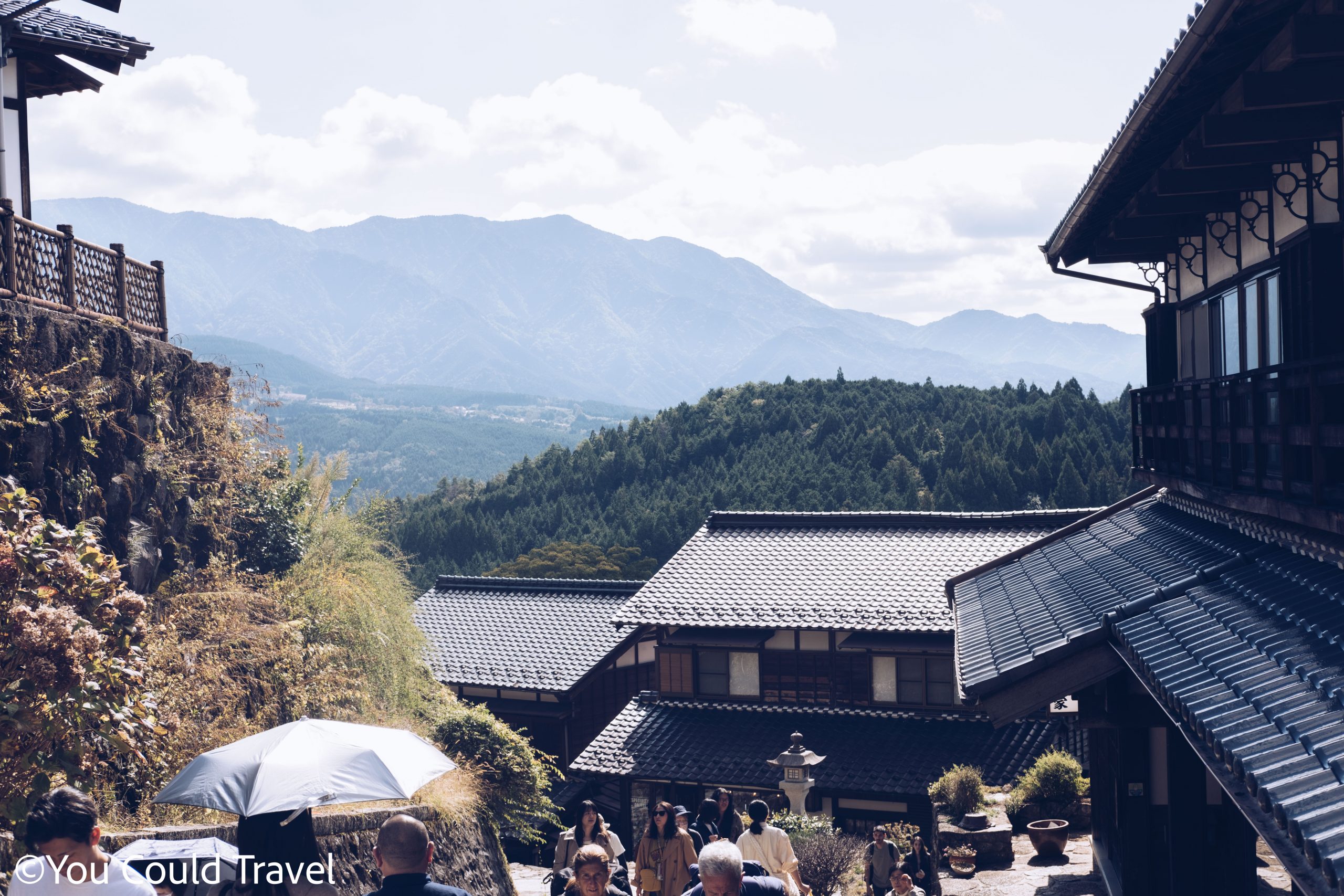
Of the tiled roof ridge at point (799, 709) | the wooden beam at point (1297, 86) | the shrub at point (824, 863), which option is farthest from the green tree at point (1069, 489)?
the wooden beam at point (1297, 86)

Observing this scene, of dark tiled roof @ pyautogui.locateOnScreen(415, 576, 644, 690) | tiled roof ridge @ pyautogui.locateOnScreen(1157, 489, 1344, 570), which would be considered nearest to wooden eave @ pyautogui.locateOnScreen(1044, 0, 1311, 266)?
tiled roof ridge @ pyautogui.locateOnScreen(1157, 489, 1344, 570)

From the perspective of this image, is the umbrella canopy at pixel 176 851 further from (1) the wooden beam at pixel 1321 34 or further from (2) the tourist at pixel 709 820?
(1) the wooden beam at pixel 1321 34

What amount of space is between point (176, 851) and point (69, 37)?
40.5 feet

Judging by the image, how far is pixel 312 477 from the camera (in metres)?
22.3

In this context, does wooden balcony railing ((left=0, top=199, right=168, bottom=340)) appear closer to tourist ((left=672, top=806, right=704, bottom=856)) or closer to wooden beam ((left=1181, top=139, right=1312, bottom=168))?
tourist ((left=672, top=806, right=704, bottom=856))

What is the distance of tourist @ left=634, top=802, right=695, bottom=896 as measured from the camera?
9.17 m

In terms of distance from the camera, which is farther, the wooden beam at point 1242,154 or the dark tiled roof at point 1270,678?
the wooden beam at point 1242,154

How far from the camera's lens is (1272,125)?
7156mm

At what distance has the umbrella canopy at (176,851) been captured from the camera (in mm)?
7824

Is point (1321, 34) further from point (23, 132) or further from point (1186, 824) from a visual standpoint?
point (23, 132)

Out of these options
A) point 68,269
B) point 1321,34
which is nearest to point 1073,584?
point 1321,34

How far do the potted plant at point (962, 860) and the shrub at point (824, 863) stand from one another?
133cm

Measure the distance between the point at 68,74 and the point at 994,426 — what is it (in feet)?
195

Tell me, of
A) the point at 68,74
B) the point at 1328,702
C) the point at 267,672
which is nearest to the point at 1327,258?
the point at 1328,702
